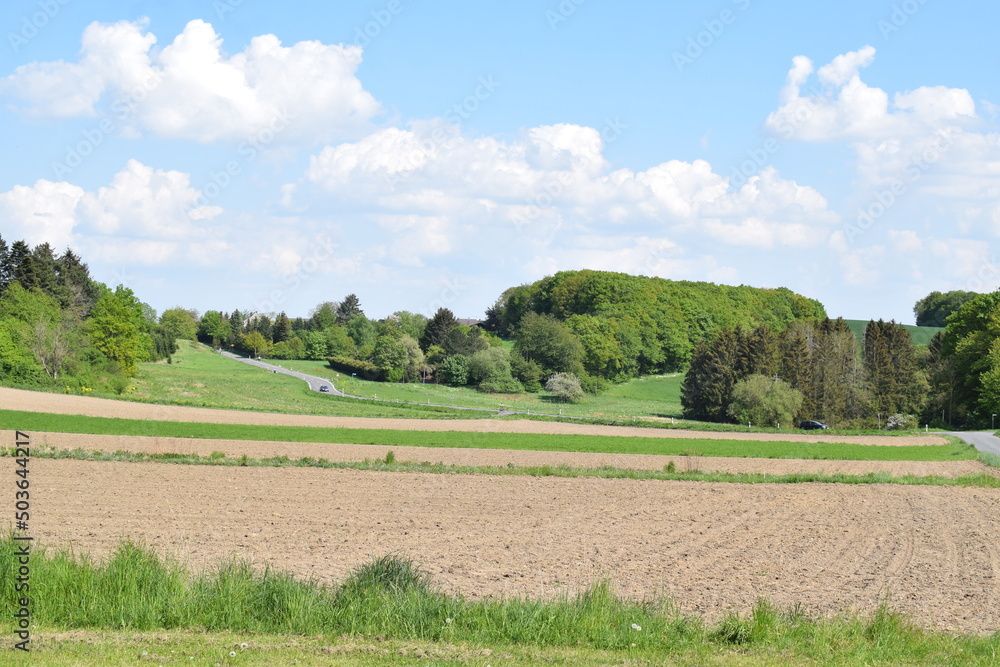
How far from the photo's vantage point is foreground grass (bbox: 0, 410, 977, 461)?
162ft

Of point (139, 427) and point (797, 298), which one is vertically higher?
point (797, 298)

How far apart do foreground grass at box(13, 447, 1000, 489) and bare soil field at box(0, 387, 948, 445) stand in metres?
20.8

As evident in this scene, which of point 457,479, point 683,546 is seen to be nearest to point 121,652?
point 683,546

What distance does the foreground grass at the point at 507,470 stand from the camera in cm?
3644

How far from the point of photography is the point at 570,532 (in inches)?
877

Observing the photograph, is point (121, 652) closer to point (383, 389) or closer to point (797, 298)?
point (383, 389)

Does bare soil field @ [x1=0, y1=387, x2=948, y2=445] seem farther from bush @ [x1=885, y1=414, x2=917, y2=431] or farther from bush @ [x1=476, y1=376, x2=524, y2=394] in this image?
bush @ [x1=476, y1=376, x2=524, y2=394]

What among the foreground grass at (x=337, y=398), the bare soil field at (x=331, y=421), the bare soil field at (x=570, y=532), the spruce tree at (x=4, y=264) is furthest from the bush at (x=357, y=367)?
the bare soil field at (x=570, y=532)

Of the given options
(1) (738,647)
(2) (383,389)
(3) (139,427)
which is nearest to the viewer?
(1) (738,647)

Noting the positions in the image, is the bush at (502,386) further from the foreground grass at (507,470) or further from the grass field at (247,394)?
the foreground grass at (507,470)

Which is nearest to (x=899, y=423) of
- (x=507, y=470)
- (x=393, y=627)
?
(x=507, y=470)

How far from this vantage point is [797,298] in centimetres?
16925

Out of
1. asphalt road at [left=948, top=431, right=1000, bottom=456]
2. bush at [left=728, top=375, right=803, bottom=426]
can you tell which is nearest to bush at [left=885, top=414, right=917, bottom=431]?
bush at [left=728, top=375, right=803, bottom=426]

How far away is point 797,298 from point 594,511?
153 metres
